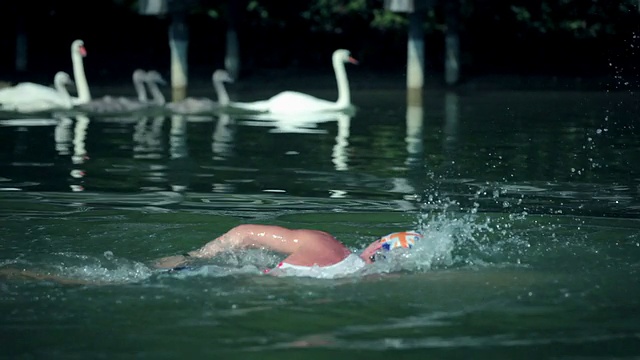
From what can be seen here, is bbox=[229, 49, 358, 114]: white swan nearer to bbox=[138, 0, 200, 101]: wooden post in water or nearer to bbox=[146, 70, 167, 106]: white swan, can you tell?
bbox=[146, 70, 167, 106]: white swan

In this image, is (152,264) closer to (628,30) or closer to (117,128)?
(117,128)

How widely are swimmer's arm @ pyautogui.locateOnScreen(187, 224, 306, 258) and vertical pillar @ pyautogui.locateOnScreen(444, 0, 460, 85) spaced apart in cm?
1738

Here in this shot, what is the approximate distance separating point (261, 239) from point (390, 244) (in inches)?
34.1

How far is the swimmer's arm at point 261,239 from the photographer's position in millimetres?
8984

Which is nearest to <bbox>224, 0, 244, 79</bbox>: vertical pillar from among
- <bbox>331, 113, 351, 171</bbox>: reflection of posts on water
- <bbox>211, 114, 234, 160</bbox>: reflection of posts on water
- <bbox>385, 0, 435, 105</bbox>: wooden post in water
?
<bbox>385, 0, 435, 105</bbox>: wooden post in water

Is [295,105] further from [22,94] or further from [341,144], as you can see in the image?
[22,94]

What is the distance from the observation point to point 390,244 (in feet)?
29.5

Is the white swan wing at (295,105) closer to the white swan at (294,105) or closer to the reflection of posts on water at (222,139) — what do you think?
the white swan at (294,105)

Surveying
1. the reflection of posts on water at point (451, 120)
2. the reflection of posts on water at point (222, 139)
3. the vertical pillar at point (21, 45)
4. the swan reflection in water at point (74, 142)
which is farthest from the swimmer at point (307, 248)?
the vertical pillar at point (21, 45)

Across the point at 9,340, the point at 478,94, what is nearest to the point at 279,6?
the point at 478,94

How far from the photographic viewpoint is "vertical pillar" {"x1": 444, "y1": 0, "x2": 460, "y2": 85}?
86.2 feet

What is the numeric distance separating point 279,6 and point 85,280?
2098cm

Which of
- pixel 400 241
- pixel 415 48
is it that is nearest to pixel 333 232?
pixel 400 241

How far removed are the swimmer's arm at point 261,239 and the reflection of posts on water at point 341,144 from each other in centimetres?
577
